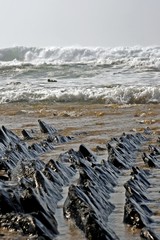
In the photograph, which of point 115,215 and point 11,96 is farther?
point 11,96

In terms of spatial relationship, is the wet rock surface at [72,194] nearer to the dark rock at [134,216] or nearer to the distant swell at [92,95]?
the dark rock at [134,216]

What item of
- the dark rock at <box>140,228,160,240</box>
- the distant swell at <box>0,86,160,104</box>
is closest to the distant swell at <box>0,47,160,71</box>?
the distant swell at <box>0,86,160,104</box>

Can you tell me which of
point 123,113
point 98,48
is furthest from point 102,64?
point 123,113

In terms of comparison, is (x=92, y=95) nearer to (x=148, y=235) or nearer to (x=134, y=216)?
(x=134, y=216)

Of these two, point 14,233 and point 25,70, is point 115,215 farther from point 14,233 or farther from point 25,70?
point 25,70

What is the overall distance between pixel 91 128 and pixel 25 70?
80.9 feet

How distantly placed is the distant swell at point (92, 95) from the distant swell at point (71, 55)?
49.0 feet

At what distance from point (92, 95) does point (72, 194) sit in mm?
16969

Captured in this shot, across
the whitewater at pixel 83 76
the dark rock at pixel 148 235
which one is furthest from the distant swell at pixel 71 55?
the dark rock at pixel 148 235

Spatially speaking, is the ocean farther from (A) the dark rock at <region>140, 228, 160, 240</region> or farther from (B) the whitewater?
(A) the dark rock at <region>140, 228, 160, 240</region>

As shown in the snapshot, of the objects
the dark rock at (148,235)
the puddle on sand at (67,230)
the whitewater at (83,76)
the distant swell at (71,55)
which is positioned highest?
the dark rock at (148,235)

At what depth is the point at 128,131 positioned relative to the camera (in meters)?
10.5

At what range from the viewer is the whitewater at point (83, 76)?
66.6 feet

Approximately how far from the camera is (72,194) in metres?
3.68
